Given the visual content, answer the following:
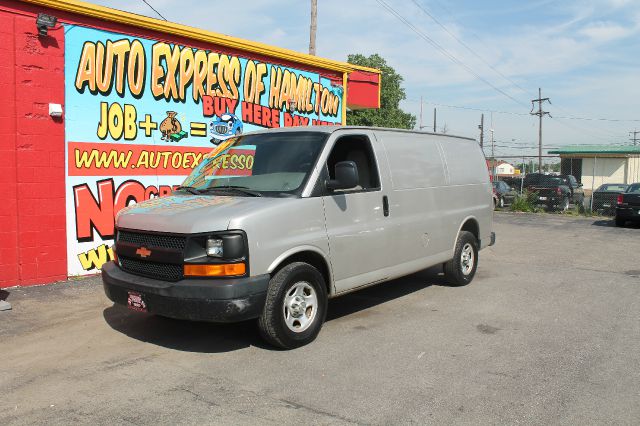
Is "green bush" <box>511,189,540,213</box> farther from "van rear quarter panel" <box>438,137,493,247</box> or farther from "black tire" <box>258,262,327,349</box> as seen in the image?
"black tire" <box>258,262,327,349</box>

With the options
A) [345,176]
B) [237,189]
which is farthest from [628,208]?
[237,189]

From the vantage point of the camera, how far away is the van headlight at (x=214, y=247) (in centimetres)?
475

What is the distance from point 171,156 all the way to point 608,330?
23.4 ft

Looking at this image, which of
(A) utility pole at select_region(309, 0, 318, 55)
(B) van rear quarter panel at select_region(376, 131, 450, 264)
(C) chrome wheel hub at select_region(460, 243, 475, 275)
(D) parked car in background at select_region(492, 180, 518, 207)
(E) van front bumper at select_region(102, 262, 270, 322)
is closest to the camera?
(E) van front bumper at select_region(102, 262, 270, 322)

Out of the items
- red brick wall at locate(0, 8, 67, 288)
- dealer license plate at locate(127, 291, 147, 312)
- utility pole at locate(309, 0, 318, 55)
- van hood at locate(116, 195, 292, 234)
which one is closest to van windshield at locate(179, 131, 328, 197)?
van hood at locate(116, 195, 292, 234)

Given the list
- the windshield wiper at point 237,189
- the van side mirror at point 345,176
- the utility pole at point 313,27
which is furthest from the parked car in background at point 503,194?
the windshield wiper at point 237,189

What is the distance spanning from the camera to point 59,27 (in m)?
8.17

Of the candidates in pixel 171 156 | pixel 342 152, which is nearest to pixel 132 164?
pixel 171 156

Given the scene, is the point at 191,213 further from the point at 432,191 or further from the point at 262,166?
the point at 432,191

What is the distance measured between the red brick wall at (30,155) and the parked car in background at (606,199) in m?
19.0

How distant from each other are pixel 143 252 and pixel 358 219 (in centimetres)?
219

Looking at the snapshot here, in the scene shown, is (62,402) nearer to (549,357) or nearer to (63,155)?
(549,357)

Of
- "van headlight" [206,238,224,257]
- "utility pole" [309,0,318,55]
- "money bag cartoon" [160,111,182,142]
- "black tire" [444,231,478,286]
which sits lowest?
"black tire" [444,231,478,286]

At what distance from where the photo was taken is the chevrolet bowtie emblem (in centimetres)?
510
